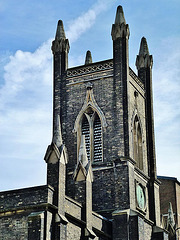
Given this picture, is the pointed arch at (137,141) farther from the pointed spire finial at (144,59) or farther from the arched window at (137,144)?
the pointed spire finial at (144,59)

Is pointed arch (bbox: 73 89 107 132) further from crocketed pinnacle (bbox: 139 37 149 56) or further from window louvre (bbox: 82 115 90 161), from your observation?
crocketed pinnacle (bbox: 139 37 149 56)

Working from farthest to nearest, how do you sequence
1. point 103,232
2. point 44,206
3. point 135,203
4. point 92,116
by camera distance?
1. point 92,116
2. point 135,203
3. point 103,232
4. point 44,206

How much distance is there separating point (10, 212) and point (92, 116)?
12.7 metres

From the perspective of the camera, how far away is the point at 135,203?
130ft

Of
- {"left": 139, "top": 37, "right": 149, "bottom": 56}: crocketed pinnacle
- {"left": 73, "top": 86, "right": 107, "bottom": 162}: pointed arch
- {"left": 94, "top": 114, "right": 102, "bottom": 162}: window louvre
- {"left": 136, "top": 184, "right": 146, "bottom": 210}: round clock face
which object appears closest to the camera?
{"left": 136, "top": 184, "right": 146, "bottom": 210}: round clock face

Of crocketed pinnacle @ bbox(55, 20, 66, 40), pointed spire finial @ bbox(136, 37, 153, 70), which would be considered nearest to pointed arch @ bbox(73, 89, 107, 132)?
crocketed pinnacle @ bbox(55, 20, 66, 40)

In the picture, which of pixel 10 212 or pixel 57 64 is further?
pixel 57 64

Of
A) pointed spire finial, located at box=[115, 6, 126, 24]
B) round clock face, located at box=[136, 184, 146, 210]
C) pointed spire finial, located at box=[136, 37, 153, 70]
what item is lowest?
round clock face, located at box=[136, 184, 146, 210]

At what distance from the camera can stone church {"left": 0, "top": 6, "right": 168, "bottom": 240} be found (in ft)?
106

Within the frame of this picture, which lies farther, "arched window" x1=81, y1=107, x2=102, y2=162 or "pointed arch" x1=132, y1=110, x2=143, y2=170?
"pointed arch" x1=132, y1=110, x2=143, y2=170

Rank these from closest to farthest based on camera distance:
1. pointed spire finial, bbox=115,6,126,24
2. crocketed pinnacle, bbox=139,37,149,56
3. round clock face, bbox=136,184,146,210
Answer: round clock face, bbox=136,184,146,210 < pointed spire finial, bbox=115,6,126,24 < crocketed pinnacle, bbox=139,37,149,56

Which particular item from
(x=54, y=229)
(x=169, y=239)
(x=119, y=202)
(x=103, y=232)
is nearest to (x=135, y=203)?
(x=119, y=202)

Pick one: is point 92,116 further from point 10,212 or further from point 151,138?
point 10,212

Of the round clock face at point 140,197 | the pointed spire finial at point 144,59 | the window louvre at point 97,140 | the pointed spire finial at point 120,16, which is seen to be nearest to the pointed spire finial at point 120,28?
the pointed spire finial at point 120,16
